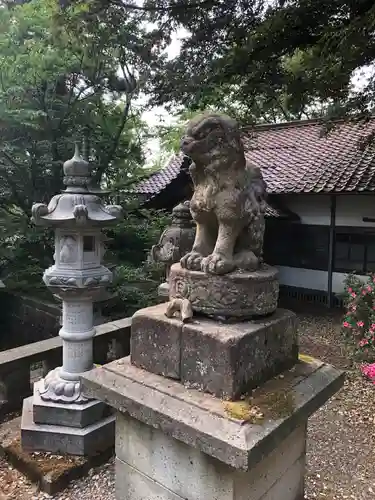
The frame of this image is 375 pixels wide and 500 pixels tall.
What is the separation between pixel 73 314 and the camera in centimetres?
356

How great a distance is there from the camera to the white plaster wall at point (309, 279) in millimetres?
10336

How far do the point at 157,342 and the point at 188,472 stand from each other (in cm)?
71

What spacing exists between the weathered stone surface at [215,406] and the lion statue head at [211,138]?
4.29 ft

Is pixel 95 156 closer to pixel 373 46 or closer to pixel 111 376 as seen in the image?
pixel 373 46

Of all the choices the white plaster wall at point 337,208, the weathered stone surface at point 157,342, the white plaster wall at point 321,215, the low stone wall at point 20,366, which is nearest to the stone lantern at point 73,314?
the low stone wall at point 20,366

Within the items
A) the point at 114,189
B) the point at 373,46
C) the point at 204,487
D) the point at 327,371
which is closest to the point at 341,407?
the point at 327,371

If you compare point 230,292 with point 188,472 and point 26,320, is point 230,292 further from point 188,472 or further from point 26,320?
point 26,320

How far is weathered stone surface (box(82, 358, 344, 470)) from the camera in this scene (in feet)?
5.60

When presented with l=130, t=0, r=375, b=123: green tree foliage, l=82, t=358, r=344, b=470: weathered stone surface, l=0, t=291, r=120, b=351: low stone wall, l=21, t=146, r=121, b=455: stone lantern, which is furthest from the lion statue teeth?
l=0, t=291, r=120, b=351: low stone wall

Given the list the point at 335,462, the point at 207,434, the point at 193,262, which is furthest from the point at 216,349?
the point at 335,462

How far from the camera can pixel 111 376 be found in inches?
90.8

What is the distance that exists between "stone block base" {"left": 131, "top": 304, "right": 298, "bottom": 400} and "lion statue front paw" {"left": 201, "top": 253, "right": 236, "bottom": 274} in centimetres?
30

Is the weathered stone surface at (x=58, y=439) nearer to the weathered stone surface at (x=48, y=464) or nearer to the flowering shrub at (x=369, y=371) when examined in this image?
the weathered stone surface at (x=48, y=464)

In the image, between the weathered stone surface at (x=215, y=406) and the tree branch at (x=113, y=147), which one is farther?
the tree branch at (x=113, y=147)
